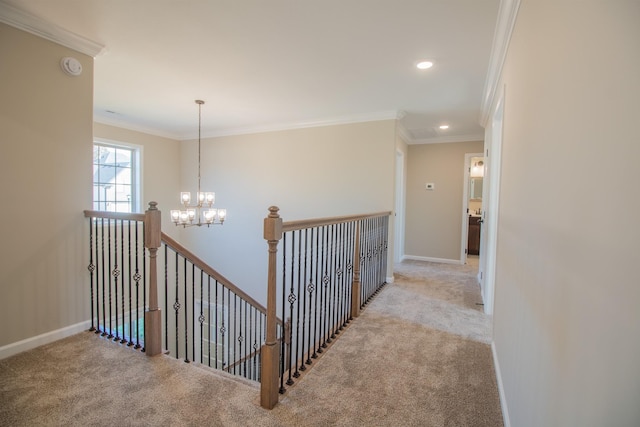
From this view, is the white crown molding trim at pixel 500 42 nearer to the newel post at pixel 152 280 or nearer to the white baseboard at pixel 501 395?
the white baseboard at pixel 501 395

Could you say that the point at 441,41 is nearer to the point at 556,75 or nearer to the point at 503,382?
the point at 556,75

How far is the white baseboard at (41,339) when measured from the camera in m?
2.21

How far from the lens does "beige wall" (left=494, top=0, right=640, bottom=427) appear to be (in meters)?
0.60

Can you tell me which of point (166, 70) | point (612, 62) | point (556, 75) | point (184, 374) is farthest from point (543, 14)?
point (166, 70)

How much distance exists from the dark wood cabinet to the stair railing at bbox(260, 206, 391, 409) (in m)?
3.57

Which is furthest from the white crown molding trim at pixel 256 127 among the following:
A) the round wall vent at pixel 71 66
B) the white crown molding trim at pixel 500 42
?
the round wall vent at pixel 71 66

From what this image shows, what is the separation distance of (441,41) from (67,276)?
3754mm

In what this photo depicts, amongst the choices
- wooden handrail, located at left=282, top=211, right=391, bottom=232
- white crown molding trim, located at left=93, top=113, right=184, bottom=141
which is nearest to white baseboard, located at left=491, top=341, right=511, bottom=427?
wooden handrail, located at left=282, top=211, right=391, bottom=232

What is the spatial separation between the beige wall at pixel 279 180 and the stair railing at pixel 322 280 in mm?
816

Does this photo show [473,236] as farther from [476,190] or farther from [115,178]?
[115,178]

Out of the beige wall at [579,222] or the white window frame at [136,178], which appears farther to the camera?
the white window frame at [136,178]

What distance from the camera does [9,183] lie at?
88.0 inches

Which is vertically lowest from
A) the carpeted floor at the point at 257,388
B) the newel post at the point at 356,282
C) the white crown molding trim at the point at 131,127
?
the carpeted floor at the point at 257,388

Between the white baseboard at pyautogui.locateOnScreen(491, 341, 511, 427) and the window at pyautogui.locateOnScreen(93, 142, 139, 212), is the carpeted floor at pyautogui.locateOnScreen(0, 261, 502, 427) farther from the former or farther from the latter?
the window at pyautogui.locateOnScreen(93, 142, 139, 212)
